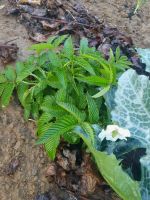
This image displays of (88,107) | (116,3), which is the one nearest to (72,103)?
(88,107)

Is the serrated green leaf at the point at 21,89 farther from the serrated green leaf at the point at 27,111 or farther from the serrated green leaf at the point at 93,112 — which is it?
the serrated green leaf at the point at 93,112

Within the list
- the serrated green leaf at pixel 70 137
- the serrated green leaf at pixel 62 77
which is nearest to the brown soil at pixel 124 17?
the serrated green leaf at pixel 62 77

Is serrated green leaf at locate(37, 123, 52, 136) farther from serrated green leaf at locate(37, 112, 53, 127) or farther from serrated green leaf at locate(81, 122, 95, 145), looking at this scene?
serrated green leaf at locate(81, 122, 95, 145)

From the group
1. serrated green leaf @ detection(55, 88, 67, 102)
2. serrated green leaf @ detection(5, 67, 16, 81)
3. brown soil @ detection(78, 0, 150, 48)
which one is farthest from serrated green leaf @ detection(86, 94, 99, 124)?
brown soil @ detection(78, 0, 150, 48)

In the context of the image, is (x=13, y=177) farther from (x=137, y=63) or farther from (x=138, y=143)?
(x=137, y=63)

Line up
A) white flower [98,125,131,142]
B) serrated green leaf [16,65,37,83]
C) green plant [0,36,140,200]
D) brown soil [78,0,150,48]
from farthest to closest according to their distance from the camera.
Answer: brown soil [78,0,150,48] → serrated green leaf [16,65,37,83] → green plant [0,36,140,200] → white flower [98,125,131,142]

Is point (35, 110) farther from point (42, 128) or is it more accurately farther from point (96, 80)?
point (96, 80)

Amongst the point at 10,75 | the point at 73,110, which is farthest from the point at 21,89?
the point at 73,110

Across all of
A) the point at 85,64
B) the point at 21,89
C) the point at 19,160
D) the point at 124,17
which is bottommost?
the point at 19,160
